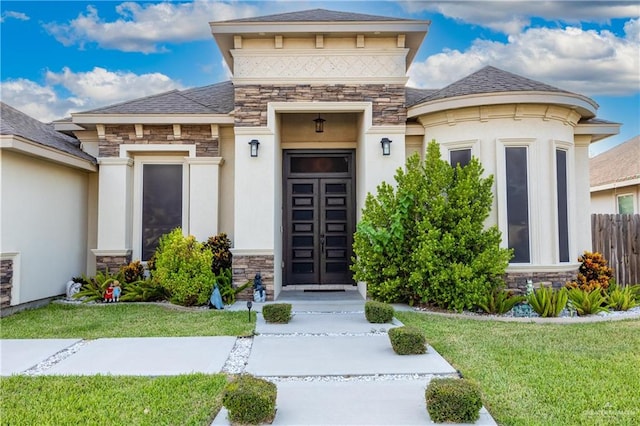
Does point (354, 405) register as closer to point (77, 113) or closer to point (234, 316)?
point (234, 316)

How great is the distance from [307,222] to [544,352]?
5945 mm

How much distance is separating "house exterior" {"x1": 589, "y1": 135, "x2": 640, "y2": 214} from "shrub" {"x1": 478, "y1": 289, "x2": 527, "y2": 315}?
9.09 m

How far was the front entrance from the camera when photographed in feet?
31.7

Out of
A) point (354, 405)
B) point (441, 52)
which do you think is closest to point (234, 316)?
point (354, 405)

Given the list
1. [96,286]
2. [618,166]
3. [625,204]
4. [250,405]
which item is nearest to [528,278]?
[250,405]

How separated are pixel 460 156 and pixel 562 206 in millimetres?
2126

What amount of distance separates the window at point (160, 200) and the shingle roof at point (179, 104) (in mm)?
1201

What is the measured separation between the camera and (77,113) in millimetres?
8672

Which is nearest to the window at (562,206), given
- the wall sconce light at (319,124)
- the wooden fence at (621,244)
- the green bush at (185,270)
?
the wooden fence at (621,244)

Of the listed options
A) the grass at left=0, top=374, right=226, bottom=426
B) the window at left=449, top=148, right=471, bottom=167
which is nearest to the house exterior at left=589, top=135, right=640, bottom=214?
the window at left=449, top=148, right=471, bottom=167

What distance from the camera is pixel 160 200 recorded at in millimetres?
9180

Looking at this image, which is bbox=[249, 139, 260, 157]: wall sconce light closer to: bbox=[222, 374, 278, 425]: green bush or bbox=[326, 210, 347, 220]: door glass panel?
bbox=[326, 210, 347, 220]: door glass panel

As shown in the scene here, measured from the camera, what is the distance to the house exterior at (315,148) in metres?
7.64

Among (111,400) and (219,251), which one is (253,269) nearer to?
(219,251)
